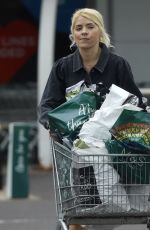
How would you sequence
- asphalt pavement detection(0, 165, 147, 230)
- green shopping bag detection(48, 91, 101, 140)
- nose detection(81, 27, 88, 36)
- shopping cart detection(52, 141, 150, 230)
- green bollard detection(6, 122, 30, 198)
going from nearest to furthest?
shopping cart detection(52, 141, 150, 230) → green shopping bag detection(48, 91, 101, 140) → nose detection(81, 27, 88, 36) → asphalt pavement detection(0, 165, 147, 230) → green bollard detection(6, 122, 30, 198)

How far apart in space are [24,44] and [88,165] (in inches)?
537

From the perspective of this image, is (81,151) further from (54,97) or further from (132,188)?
(54,97)

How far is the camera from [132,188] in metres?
5.33

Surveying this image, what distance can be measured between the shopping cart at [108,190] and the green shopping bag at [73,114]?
0.22 m

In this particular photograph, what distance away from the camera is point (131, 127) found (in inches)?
210

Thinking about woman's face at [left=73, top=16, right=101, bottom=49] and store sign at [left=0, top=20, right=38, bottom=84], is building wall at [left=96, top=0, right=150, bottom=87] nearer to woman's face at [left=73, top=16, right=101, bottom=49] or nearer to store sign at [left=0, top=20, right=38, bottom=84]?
store sign at [left=0, top=20, right=38, bottom=84]

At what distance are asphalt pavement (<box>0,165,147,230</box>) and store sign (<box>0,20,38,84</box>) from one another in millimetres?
5099

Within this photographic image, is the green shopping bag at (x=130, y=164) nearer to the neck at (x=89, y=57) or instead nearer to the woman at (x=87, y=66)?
the woman at (x=87, y=66)

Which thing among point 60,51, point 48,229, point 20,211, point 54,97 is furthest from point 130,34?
point 54,97

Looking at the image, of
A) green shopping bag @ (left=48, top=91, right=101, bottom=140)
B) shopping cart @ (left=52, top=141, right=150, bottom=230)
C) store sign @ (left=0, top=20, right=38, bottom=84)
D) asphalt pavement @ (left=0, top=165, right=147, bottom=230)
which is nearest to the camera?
shopping cart @ (left=52, top=141, right=150, bottom=230)

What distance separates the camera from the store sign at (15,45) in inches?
734

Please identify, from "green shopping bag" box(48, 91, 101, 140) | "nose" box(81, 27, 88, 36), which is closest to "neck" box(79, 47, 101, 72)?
"nose" box(81, 27, 88, 36)

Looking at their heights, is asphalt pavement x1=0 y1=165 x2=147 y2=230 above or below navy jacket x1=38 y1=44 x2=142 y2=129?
below

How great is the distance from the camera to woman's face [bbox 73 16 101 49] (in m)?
5.75
